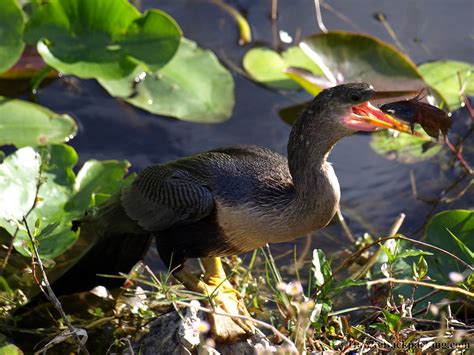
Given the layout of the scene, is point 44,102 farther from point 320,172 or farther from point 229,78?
point 320,172

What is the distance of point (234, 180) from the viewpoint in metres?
3.67

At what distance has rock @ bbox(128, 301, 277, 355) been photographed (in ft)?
11.3

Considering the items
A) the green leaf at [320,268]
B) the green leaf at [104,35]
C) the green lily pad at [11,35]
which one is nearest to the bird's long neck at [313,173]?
the green leaf at [320,268]

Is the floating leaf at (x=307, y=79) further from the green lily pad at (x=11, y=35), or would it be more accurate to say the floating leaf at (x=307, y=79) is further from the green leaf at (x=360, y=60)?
the green lily pad at (x=11, y=35)

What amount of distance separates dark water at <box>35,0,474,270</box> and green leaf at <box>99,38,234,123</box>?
0.17 meters

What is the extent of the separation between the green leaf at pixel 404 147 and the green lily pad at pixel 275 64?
560 millimetres

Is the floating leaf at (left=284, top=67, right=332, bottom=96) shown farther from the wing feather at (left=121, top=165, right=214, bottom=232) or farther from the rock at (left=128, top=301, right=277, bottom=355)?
the rock at (left=128, top=301, right=277, bottom=355)

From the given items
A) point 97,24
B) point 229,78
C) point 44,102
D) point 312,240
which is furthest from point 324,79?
point 44,102

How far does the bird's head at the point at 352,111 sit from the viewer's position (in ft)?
11.2

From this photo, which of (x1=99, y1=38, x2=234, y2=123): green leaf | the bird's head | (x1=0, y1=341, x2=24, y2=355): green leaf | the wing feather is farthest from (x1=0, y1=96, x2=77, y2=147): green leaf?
the bird's head

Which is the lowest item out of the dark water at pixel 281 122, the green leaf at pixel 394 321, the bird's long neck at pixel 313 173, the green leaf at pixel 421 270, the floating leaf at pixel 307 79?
the dark water at pixel 281 122

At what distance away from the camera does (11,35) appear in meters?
4.94

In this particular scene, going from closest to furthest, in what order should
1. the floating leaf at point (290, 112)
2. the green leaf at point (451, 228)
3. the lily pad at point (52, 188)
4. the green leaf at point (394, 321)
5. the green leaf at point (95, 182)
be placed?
the green leaf at point (394, 321) → the green leaf at point (451, 228) → the lily pad at point (52, 188) → the green leaf at point (95, 182) → the floating leaf at point (290, 112)

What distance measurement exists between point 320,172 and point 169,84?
6.40ft
